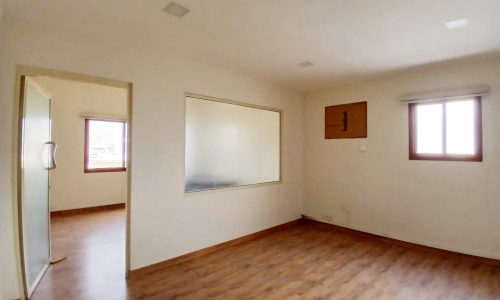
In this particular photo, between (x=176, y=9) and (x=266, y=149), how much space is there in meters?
2.80

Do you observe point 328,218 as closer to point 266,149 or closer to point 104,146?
point 266,149

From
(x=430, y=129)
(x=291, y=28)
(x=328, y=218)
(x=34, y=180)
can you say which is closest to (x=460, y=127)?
(x=430, y=129)

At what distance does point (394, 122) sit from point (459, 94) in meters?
0.84

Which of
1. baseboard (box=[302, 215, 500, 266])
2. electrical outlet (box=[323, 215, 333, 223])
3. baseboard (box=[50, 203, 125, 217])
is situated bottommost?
baseboard (box=[302, 215, 500, 266])

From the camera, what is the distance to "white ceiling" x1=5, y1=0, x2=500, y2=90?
207 centimetres

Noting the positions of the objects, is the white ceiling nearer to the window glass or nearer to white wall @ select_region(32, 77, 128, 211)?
white wall @ select_region(32, 77, 128, 211)

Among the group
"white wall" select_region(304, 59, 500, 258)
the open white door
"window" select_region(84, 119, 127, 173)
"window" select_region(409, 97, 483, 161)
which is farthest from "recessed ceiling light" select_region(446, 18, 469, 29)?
"window" select_region(84, 119, 127, 173)

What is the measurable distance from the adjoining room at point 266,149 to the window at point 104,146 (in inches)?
57.7

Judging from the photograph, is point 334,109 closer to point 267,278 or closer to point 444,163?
point 444,163

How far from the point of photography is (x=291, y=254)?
3473 millimetres

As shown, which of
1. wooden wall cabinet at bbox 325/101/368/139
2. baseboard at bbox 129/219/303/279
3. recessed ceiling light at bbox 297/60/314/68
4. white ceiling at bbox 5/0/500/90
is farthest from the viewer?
wooden wall cabinet at bbox 325/101/368/139

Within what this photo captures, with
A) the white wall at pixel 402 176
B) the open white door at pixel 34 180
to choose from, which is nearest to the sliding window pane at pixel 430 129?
the white wall at pixel 402 176

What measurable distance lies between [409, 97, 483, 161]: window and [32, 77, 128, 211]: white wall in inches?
213

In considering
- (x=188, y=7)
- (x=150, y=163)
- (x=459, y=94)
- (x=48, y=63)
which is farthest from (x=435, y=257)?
(x=48, y=63)
